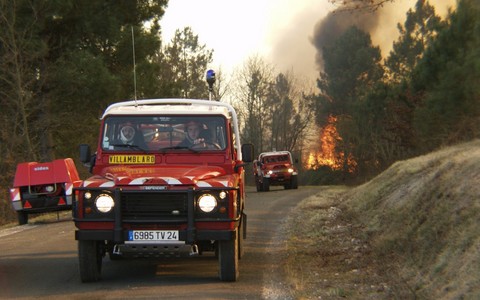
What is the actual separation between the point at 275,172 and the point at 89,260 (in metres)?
32.0

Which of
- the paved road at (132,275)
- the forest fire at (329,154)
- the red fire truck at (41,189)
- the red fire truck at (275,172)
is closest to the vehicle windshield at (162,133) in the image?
the paved road at (132,275)

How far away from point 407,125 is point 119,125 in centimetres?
2852

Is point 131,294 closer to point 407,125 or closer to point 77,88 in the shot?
point 77,88

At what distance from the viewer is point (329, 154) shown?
228 feet

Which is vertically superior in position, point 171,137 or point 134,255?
point 171,137

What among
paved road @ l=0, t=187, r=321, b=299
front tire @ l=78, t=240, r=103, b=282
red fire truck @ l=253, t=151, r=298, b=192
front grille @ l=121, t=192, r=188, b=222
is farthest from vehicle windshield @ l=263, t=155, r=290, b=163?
front grille @ l=121, t=192, r=188, b=222

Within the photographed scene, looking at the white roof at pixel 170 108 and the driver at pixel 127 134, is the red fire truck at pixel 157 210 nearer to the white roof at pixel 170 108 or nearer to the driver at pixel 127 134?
the driver at pixel 127 134

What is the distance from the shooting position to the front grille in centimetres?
881

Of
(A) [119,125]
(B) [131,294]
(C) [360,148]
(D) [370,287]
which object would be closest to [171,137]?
(A) [119,125]

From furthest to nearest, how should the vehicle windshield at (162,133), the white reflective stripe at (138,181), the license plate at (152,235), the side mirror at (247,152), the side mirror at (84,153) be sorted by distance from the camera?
the side mirror at (247,152)
the side mirror at (84,153)
the vehicle windshield at (162,133)
the white reflective stripe at (138,181)
the license plate at (152,235)

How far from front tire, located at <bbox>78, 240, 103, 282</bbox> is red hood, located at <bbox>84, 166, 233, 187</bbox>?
29.7 inches

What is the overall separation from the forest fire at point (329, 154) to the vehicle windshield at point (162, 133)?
44703 mm

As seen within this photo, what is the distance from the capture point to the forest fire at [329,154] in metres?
58.7

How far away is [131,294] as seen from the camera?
847 cm
